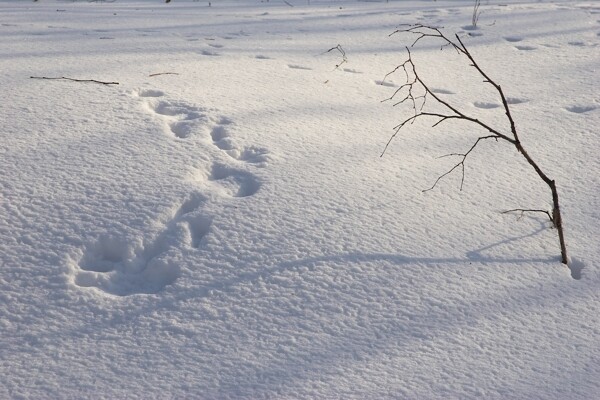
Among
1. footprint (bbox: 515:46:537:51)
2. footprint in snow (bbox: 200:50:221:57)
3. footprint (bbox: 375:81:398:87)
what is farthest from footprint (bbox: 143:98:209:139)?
footprint (bbox: 515:46:537:51)

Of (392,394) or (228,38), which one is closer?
(392,394)

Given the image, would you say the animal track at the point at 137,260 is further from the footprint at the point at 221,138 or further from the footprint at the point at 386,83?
the footprint at the point at 386,83

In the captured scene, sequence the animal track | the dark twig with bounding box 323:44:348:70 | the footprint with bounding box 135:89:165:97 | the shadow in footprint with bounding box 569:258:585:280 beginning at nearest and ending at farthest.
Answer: the animal track, the shadow in footprint with bounding box 569:258:585:280, the footprint with bounding box 135:89:165:97, the dark twig with bounding box 323:44:348:70

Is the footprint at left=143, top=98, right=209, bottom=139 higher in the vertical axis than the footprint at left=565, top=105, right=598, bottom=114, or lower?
higher

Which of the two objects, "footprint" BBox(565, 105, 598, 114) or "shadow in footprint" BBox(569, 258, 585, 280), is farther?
"footprint" BBox(565, 105, 598, 114)

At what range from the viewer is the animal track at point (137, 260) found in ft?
5.13

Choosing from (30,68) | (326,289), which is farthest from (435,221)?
(30,68)

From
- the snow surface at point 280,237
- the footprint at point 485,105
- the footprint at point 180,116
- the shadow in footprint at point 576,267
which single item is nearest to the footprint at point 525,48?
the snow surface at point 280,237

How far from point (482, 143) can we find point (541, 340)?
1.10 m

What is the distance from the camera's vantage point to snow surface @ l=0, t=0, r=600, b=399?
132 centimetres

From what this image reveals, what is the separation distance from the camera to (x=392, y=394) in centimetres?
125

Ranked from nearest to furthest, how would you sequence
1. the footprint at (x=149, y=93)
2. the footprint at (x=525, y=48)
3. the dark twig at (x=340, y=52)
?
the footprint at (x=149, y=93) → the dark twig at (x=340, y=52) → the footprint at (x=525, y=48)

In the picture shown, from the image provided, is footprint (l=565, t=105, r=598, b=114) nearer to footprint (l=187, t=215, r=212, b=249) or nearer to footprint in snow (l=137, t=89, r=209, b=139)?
footprint in snow (l=137, t=89, r=209, b=139)

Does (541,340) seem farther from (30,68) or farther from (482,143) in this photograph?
(30,68)
